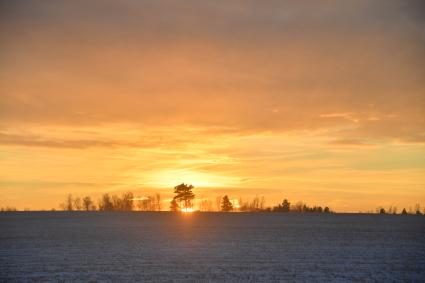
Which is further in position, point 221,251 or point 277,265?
point 221,251

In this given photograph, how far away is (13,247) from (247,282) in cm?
3045

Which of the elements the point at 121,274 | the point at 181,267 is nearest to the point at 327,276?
the point at 181,267

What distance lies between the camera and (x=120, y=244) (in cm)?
5191

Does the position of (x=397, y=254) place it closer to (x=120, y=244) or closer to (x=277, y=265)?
(x=277, y=265)

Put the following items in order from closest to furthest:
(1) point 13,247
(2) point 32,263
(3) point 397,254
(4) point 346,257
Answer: (2) point 32,263, (4) point 346,257, (3) point 397,254, (1) point 13,247

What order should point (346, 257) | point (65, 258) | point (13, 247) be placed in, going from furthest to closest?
point (13, 247), point (346, 257), point (65, 258)

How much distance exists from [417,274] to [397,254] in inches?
501

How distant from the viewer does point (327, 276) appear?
3159 cm

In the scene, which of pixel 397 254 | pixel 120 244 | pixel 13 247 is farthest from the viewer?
pixel 120 244

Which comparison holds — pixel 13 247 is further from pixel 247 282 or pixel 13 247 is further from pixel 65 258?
pixel 247 282

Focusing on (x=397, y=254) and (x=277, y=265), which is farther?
(x=397, y=254)

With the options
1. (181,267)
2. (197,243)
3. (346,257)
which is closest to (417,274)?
(346,257)

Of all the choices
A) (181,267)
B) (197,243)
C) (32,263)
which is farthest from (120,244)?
(181,267)

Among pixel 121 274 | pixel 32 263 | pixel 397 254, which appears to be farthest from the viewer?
pixel 397 254
